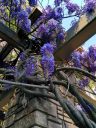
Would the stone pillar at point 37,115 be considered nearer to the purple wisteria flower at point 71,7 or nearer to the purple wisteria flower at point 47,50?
the purple wisteria flower at point 47,50

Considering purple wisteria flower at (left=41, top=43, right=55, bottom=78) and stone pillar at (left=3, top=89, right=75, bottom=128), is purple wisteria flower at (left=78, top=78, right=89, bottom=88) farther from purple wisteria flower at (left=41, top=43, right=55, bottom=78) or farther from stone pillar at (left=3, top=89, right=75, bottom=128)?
purple wisteria flower at (left=41, top=43, right=55, bottom=78)

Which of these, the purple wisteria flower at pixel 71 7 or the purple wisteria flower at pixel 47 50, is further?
the purple wisteria flower at pixel 71 7

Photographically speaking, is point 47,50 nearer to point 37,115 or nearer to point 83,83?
point 37,115

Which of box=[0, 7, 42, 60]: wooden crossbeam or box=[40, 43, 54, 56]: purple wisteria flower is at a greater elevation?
box=[0, 7, 42, 60]: wooden crossbeam

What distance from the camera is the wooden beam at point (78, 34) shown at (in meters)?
2.70

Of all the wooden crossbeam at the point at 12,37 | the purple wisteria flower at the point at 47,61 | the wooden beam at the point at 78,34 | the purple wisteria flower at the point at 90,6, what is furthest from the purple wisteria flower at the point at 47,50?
the purple wisteria flower at the point at 90,6

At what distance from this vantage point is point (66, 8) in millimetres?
→ 3104

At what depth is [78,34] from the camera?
2.78 metres

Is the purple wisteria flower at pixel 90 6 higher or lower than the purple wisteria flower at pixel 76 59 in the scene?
higher

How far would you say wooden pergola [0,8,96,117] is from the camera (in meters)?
2.72

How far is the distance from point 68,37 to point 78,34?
13 cm

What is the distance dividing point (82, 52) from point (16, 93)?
83 centimetres

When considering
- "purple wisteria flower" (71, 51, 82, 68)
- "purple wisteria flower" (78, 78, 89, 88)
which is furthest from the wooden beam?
"purple wisteria flower" (78, 78, 89, 88)

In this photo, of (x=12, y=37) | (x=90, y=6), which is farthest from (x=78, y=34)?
(x=12, y=37)
